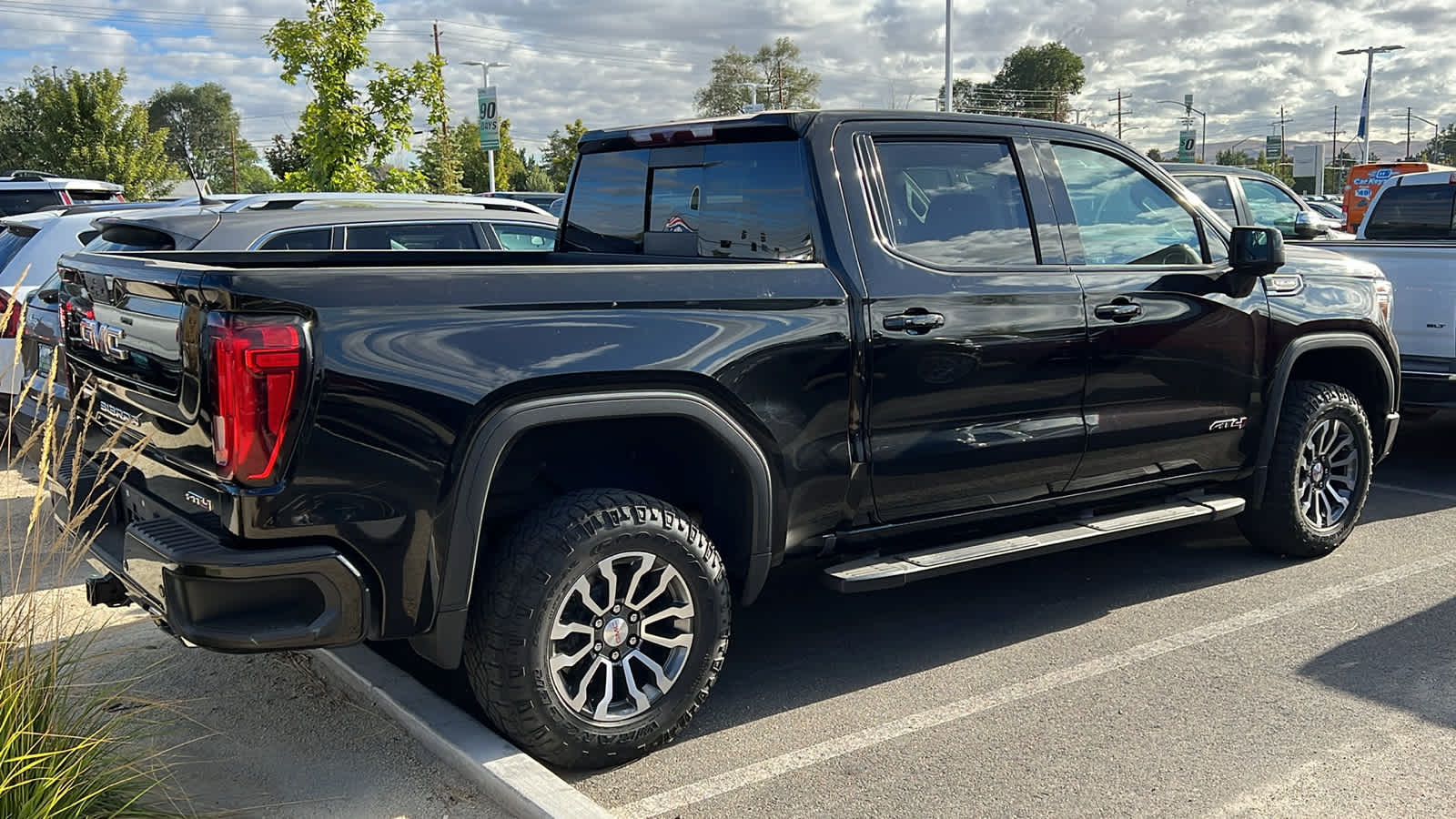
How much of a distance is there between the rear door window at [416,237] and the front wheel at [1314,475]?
4.72 metres

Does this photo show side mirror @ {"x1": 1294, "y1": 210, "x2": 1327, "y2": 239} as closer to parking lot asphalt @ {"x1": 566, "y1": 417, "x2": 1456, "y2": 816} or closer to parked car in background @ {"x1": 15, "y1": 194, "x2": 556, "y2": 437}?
parking lot asphalt @ {"x1": 566, "y1": 417, "x2": 1456, "y2": 816}

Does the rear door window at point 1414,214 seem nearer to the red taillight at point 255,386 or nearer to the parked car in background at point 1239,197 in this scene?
the parked car in background at point 1239,197

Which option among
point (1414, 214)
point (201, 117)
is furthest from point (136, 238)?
point (201, 117)

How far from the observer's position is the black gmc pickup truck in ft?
10.4

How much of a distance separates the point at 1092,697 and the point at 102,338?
11.3ft

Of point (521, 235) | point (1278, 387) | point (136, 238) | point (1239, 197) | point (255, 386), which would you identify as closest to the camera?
point (255, 386)

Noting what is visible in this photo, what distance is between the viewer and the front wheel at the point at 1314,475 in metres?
5.50

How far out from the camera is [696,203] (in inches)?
181

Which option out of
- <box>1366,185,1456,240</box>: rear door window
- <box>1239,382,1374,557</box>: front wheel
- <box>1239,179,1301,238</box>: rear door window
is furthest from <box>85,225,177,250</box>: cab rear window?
<box>1239,179,1301,238</box>: rear door window

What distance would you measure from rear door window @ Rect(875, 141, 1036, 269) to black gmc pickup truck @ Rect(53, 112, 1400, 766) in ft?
0.05

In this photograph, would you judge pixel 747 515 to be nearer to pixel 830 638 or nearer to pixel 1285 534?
pixel 830 638

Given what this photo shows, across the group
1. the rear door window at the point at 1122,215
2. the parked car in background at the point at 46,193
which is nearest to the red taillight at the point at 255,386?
the rear door window at the point at 1122,215

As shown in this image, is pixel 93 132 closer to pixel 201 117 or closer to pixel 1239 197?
pixel 1239 197

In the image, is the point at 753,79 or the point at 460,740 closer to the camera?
the point at 460,740
